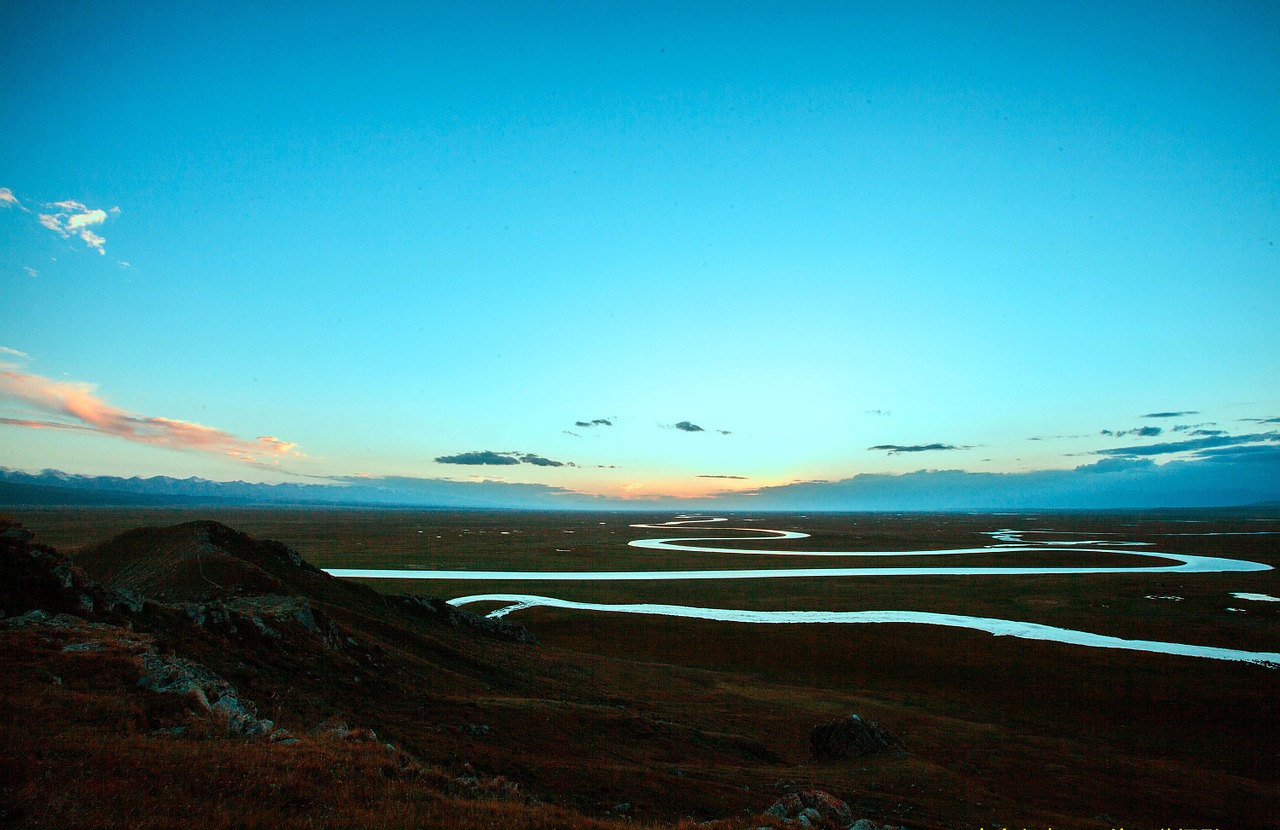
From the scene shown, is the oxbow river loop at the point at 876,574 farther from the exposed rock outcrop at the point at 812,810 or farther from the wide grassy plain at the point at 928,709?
the exposed rock outcrop at the point at 812,810

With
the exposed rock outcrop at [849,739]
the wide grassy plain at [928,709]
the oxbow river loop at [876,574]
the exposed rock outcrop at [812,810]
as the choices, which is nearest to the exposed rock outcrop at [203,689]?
the wide grassy plain at [928,709]

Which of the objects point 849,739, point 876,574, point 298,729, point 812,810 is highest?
point 298,729

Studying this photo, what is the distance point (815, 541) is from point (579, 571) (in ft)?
259

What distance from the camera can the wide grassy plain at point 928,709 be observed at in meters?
17.5

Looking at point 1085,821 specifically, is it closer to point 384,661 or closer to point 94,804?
point 94,804

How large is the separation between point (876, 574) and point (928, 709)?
174 ft

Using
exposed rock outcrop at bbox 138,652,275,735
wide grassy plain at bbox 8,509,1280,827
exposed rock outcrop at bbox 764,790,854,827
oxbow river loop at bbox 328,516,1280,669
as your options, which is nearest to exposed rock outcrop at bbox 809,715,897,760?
wide grassy plain at bbox 8,509,1280,827

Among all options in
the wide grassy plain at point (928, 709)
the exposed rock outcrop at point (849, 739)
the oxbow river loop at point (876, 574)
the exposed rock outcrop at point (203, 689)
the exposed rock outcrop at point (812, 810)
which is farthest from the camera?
the oxbow river loop at point (876, 574)

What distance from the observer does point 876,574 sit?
79.1m

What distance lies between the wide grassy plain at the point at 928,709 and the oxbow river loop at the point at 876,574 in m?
2.53

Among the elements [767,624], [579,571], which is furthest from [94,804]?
[579,571]

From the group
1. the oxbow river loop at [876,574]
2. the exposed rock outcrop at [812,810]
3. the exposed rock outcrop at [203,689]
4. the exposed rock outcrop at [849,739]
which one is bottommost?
the oxbow river loop at [876,574]

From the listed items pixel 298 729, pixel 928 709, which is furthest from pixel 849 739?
pixel 298 729

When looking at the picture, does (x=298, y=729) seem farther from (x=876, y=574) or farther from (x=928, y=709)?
(x=876, y=574)
